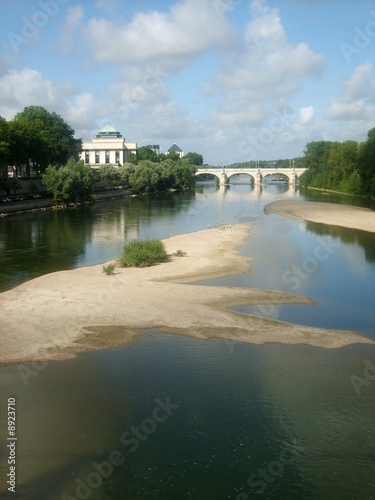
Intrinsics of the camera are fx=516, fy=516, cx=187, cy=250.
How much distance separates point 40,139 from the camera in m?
75.9

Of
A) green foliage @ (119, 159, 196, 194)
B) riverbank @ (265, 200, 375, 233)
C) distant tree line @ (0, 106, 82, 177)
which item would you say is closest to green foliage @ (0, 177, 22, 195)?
distant tree line @ (0, 106, 82, 177)

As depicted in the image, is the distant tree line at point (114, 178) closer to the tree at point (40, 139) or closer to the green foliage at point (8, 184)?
the tree at point (40, 139)

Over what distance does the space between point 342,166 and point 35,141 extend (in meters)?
65.1

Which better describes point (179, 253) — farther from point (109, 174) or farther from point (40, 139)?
point (109, 174)

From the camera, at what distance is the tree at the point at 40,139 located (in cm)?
6912

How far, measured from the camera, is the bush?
3100cm

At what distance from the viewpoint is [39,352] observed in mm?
17188

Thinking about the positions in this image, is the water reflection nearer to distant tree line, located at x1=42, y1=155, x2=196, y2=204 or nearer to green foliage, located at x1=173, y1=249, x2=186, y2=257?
green foliage, located at x1=173, y1=249, x2=186, y2=257

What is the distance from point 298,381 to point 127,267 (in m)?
17.0

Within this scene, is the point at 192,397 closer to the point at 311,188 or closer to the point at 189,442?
the point at 189,442

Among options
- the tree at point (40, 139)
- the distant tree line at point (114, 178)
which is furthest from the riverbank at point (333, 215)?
the tree at point (40, 139)

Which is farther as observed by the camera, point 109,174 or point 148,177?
point 148,177

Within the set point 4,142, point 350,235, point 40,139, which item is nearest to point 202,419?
point 350,235

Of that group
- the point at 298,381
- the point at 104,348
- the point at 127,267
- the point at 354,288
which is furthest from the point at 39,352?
the point at 354,288
